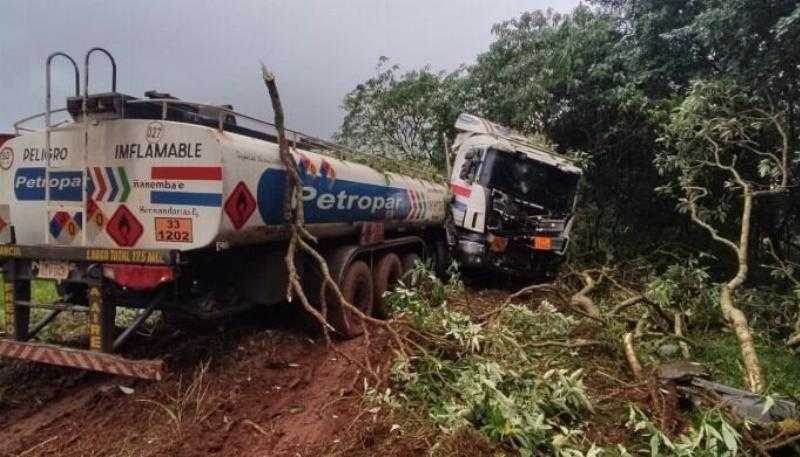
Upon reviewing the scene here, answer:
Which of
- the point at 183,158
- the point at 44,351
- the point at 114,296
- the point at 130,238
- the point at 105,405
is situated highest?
the point at 183,158

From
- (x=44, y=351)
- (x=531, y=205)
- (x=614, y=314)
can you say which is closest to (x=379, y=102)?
(x=531, y=205)

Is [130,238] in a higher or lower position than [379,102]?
lower

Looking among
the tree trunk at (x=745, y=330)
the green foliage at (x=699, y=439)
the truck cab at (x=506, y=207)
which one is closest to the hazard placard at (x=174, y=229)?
the green foliage at (x=699, y=439)

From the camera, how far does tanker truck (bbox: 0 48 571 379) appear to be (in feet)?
13.4

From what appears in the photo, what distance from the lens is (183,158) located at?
408cm

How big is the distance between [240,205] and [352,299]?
212cm

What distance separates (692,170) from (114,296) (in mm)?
7402

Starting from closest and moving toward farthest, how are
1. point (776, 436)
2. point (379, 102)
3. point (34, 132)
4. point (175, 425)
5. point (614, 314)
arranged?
point (776, 436) < point (175, 425) < point (34, 132) < point (614, 314) < point (379, 102)

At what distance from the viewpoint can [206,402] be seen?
4188 mm

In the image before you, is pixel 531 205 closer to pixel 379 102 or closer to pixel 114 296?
pixel 114 296

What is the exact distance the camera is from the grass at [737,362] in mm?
4906

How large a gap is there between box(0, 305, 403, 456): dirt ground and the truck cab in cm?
357

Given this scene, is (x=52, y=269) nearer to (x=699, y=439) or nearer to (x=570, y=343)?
(x=570, y=343)

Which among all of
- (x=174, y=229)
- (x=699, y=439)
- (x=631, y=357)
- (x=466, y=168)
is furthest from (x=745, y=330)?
(x=174, y=229)
